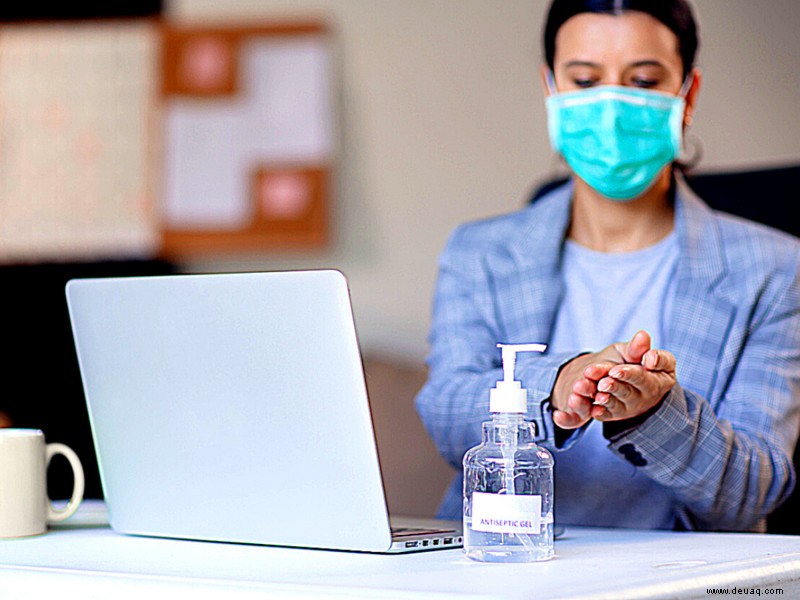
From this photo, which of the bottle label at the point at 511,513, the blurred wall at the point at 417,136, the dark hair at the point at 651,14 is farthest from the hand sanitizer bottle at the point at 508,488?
the blurred wall at the point at 417,136

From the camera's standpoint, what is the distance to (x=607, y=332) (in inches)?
55.9

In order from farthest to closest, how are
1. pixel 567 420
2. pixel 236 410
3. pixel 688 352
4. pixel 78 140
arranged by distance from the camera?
pixel 78 140
pixel 688 352
pixel 567 420
pixel 236 410

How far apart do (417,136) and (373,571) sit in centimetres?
169

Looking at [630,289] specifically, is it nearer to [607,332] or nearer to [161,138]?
[607,332]

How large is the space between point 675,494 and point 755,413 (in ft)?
0.53

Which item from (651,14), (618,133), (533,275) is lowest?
(533,275)

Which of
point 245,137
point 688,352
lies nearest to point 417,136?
point 245,137

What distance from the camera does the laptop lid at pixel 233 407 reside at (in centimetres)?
84

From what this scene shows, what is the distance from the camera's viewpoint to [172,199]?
8.00 feet

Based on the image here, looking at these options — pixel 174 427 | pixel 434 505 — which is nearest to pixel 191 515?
pixel 174 427

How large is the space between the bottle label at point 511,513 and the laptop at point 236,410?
0.08 metres

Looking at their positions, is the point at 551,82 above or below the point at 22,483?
above

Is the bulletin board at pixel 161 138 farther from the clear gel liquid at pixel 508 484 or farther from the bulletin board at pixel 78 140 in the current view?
the clear gel liquid at pixel 508 484

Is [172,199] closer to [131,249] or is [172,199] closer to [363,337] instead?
[131,249]
